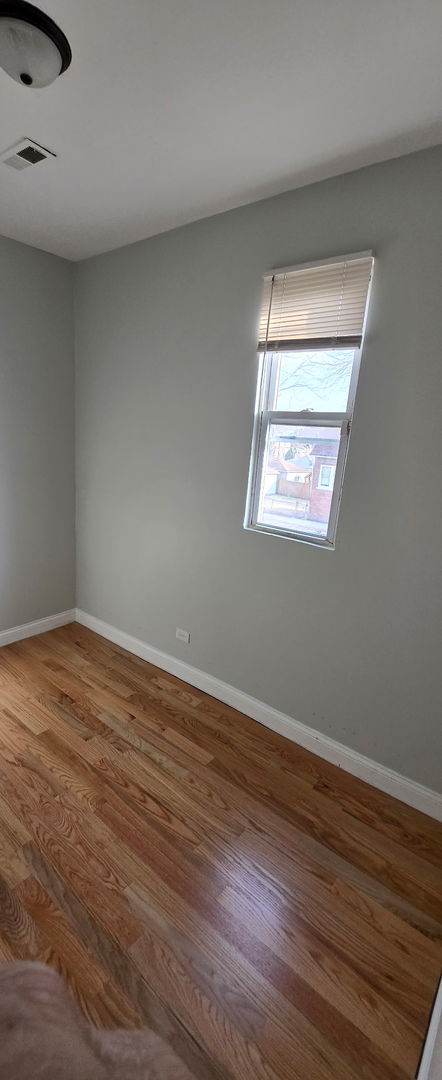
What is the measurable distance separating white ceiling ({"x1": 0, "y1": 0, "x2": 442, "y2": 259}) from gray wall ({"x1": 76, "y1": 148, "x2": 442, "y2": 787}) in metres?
0.21

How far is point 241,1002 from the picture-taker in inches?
45.9

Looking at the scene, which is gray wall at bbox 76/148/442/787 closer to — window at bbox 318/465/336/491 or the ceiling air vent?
window at bbox 318/465/336/491

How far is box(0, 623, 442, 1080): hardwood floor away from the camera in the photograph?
1124 millimetres

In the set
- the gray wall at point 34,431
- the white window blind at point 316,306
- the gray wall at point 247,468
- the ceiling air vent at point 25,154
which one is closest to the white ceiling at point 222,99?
the ceiling air vent at point 25,154

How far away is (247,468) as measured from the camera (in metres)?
2.18

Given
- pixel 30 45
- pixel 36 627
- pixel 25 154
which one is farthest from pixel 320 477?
pixel 36 627

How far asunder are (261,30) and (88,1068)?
2721 mm

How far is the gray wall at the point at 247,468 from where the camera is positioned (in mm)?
1654

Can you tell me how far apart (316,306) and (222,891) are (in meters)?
2.35

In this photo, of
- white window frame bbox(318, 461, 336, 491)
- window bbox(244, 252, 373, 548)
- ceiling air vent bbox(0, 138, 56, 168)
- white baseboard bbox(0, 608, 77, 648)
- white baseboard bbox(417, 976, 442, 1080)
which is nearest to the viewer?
white baseboard bbox(417, 976, 442, 1080)

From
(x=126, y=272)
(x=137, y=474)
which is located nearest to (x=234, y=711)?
(x=137, y=474)

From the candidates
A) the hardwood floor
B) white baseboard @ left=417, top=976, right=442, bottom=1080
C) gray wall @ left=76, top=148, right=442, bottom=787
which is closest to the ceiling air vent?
gray wall @ left=76, top=148, right=442, bottom=787

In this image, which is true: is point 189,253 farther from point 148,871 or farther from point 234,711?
point 148,871

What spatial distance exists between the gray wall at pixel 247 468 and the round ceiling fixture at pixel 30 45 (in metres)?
1.03
